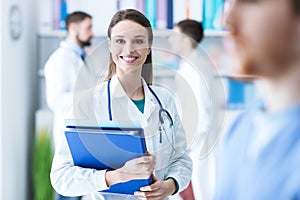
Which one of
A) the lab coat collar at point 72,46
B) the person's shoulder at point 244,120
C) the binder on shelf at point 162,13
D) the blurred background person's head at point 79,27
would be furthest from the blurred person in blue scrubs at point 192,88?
the binder on shelf at point 162,13

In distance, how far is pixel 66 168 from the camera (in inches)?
51.8

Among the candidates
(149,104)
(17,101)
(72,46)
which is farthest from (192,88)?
(17,101)

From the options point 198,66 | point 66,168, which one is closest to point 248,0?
point 198,66

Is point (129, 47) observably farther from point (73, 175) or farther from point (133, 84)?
point (73, 175)

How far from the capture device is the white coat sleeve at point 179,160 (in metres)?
1.27

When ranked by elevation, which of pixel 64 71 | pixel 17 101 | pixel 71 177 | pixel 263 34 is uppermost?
pixel 263 34

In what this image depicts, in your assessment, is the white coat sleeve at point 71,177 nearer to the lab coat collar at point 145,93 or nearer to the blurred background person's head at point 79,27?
the lab coat collar at point 145,93

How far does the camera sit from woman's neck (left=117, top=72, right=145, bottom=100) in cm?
124

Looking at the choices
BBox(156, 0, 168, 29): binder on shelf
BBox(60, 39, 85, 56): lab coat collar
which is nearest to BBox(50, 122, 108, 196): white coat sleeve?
BBox(60, 39, 85, 56): lab coat collar

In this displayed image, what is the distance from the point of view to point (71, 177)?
1.31m

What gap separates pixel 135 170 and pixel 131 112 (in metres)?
0.14

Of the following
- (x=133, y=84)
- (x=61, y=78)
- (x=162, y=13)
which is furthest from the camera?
(x=162, y=13)

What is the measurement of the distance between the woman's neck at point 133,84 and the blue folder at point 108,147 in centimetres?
13

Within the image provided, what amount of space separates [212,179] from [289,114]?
1992 millimetres
